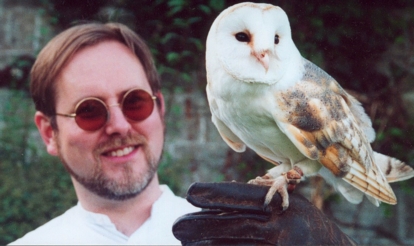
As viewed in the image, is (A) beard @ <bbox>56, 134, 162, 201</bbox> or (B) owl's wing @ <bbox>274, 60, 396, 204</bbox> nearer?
(B) owl's wing @ <bbox>274, 60, 396, 204</bbox>

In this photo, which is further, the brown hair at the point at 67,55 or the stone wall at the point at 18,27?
the stone wall at the point at 18,27

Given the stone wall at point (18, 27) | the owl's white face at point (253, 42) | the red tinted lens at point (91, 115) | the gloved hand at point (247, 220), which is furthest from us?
the stone wall at point (18, 27)

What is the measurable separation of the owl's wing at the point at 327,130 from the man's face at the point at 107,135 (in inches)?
22.6

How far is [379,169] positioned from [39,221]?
4.79 feet

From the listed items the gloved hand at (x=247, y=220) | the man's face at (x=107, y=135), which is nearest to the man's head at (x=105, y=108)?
the man's face at (x=107, y=135)

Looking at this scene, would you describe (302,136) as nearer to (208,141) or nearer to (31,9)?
(208,141)

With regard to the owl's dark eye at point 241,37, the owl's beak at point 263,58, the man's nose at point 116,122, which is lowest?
the man's nose at point 116,122

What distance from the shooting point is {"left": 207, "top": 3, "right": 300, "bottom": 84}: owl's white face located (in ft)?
2.00

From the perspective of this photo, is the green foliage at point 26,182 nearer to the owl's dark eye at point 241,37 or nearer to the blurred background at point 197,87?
the blurred background at point 197,87

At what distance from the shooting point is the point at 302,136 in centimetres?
68

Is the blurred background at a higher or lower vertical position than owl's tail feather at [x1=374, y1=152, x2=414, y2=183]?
lower

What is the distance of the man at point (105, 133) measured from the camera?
1.17m

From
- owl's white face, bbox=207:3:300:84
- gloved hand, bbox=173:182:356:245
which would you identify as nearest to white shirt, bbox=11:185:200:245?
gloved hand, bbox=173:182:356:245

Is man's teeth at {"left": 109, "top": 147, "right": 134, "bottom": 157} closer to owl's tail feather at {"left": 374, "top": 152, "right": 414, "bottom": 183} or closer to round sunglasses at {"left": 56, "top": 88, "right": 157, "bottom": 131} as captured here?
round sunglasses at {"left": 56, "top": 88, "right": 157, "bottom": 131}
